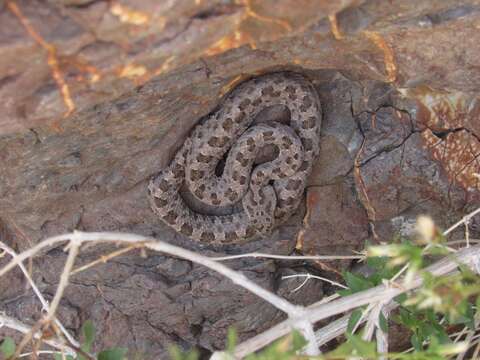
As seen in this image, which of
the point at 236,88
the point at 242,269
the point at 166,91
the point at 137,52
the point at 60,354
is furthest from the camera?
the point at 242,269

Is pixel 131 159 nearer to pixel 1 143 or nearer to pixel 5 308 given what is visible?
pixel 1 143

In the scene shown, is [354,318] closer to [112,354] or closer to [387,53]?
[112,354]

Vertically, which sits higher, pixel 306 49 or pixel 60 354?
pixel 306 49

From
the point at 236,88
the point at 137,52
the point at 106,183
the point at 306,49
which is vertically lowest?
the point at 106,183

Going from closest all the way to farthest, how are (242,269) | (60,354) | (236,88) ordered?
(60,354) < (236,88) < (242,269)

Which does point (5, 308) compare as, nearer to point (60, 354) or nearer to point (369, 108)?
point (60, 354)

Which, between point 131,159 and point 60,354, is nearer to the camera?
point 60,354

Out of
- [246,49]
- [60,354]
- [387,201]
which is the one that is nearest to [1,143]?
[60,354]
